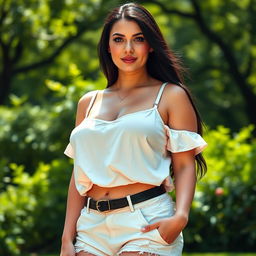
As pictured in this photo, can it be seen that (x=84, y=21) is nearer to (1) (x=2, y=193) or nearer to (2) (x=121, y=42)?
(1) (x=2, y=193)

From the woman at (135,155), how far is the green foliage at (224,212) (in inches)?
→ 160

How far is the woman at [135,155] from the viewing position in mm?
3590

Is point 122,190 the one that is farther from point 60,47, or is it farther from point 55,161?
point 60,47

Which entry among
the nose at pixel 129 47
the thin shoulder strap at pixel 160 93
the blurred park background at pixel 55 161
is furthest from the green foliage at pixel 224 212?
the nose at pixel 129 47

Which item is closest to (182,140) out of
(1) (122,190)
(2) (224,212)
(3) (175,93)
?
(3) (175,93)

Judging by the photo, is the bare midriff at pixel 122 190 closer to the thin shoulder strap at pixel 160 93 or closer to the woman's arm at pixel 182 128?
the woman's arm at pixel 182 128

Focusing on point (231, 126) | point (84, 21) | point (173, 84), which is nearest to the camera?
point (173, 84)

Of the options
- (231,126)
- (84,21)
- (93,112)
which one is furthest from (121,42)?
(231,126)

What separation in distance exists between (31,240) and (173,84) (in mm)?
4851

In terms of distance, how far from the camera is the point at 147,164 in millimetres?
3627

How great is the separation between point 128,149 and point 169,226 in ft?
1.41

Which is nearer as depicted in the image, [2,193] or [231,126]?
[2,193]

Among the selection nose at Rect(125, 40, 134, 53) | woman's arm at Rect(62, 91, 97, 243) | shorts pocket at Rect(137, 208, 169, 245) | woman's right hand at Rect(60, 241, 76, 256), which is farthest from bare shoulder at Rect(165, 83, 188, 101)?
woman's right hand at Rect(60, 241, 76, 256)

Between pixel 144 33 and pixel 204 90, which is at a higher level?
pixel 144 33
